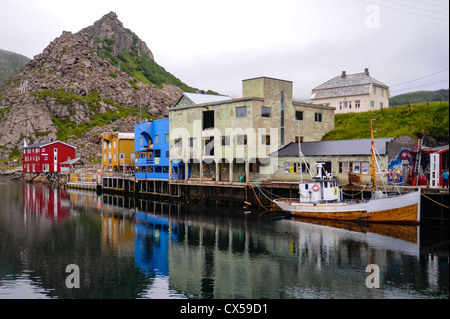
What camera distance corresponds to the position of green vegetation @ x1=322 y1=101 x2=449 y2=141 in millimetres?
54406

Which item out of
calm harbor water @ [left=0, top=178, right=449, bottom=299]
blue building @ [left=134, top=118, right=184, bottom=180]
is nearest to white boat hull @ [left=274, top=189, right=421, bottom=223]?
calm harbor water @ [left=0, top=178, right=449, bottom=299]

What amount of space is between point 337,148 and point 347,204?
11.0 metres

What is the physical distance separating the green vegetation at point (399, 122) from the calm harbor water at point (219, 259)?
2045cm

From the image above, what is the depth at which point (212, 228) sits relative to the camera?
43.0 m

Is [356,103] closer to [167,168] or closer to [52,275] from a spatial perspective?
[167,168]

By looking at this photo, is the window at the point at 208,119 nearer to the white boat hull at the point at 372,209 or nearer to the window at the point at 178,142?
the window at the point at 178,142

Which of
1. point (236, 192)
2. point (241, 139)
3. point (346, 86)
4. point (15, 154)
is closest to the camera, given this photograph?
point (236, 192)

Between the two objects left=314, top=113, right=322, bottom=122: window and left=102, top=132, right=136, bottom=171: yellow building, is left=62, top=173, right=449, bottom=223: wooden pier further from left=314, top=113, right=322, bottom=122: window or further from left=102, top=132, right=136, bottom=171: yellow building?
left=314, top=113, right=322, bottom=122: window

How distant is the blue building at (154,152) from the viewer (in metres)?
71.7

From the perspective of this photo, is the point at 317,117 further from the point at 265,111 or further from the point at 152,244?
the point at 152,244

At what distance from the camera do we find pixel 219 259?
30.6 meters

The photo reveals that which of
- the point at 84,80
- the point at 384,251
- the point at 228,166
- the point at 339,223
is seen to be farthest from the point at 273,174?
the point at 84,80

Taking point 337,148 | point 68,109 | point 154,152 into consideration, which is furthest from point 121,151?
point 68,109

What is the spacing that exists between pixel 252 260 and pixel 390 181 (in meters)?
22.9
